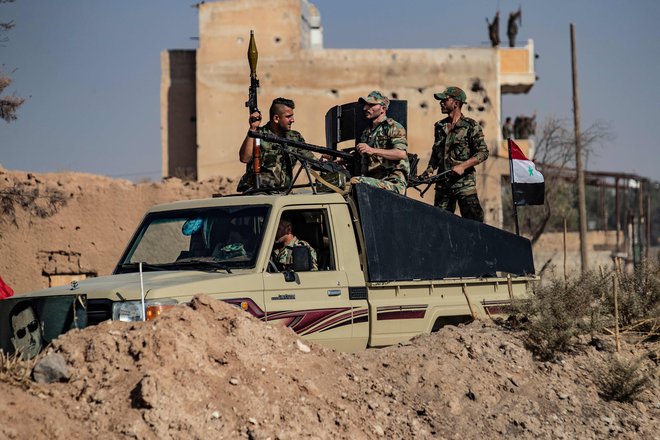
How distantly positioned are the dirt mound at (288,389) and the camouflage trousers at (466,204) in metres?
1.69

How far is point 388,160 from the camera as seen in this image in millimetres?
9734

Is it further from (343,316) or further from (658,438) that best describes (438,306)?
(658,438)

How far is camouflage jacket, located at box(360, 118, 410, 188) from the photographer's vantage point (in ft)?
32.1

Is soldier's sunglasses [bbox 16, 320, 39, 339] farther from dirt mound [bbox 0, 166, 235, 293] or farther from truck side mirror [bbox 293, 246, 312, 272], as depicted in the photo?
dirt mound [bbox 0, 166, 235, 293]

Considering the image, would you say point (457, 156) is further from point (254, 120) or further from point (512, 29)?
point (512, 29)

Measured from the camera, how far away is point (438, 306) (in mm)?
9070

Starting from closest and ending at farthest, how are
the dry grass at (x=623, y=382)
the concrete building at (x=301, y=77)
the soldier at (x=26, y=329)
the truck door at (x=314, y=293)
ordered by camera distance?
the soldier at (x=26, y=329)
the truck door at (x=314, y=293)
the dry grass at (x=623, y=382)
the concrete building at (x=301, y=77)

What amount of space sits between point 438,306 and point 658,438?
212cm

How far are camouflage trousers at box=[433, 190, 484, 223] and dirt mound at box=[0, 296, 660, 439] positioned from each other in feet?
5.54

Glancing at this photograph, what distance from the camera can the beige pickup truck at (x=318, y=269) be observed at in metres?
7.67

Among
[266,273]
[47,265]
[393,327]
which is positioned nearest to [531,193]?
[393,327]

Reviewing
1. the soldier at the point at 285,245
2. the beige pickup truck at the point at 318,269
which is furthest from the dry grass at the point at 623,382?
the soldier at the point at 285,245

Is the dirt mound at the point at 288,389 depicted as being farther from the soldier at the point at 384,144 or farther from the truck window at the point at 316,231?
the soldier at the point at 384,144

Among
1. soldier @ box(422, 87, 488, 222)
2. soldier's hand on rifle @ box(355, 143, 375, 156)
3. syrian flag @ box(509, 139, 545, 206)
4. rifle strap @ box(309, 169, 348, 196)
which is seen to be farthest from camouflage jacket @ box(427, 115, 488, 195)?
rifle strap @ box(309, 169, 348, 196)
